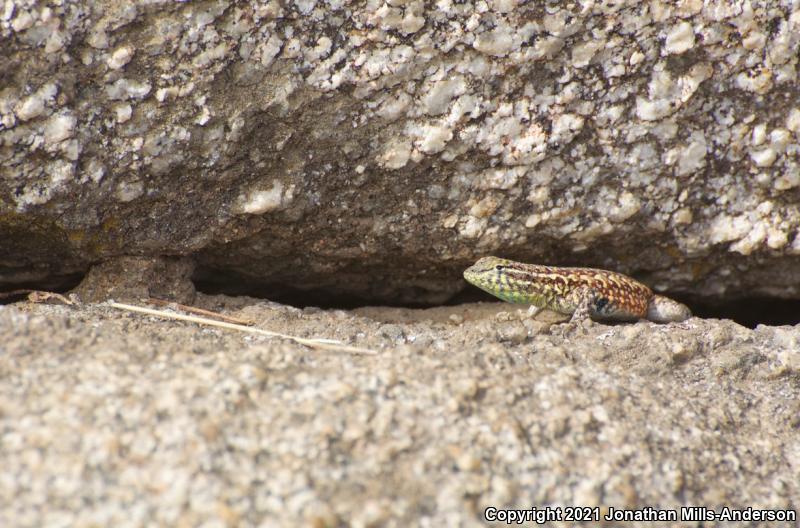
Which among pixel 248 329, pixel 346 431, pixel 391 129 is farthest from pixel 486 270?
pixel 346 431

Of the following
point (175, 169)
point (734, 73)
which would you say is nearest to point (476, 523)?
point (175, 169)

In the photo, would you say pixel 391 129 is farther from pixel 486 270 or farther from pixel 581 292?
pixel 581 292

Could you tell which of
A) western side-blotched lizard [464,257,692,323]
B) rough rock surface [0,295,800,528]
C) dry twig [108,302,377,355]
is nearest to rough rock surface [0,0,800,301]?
western side-blotched lizard [464,257,692,323]

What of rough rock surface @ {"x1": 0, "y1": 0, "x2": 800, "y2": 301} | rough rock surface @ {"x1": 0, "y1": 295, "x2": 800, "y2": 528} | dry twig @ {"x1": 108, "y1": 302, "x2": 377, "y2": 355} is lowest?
rough rock surface @ {"x1": 0, "y1": 295, "x2": 800, "y2": 528}

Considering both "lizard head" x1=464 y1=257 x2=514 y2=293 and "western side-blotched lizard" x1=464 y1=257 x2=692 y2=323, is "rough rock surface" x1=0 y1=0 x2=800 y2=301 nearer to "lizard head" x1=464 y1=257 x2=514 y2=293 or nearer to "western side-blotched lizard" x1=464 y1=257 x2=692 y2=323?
"lizard head" x1=464 y1=257 x2=514 y2=293

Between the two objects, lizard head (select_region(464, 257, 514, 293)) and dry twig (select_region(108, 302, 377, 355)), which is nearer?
dry twig (select_region(108, 302, 377, 355))

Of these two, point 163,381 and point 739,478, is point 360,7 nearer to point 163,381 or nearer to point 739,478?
point 163,381
